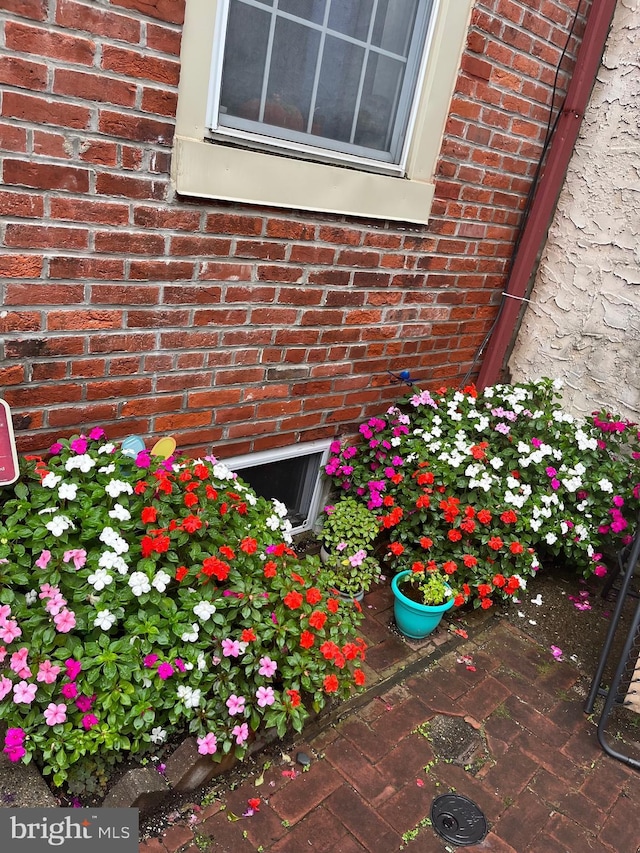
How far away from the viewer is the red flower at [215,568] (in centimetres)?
194

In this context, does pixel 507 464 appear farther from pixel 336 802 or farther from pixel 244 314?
pixel 336 802

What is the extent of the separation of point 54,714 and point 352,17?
2.76 meters

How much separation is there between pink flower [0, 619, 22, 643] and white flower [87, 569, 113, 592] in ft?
0.75

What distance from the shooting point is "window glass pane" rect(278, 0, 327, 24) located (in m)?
2.28

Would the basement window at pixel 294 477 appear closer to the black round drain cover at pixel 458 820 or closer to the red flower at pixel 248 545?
the red flower at pixel 248 545

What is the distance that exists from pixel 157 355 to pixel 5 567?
0.95 metres

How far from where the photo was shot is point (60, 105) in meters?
1.83

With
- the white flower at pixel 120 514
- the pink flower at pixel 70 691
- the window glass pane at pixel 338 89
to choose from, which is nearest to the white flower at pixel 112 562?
the white flower at pixel 120 514

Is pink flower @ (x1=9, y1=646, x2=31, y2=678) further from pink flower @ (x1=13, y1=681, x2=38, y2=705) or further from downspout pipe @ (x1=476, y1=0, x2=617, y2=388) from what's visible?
downspout pipe @ (x1=476, y1=0, x2=617, y2=388)

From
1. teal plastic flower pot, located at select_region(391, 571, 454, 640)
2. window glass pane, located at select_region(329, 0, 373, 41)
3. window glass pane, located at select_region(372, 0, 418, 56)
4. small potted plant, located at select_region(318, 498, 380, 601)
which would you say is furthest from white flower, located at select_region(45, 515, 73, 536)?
window glass pane, located at select_region(372, 0, 418, 56)

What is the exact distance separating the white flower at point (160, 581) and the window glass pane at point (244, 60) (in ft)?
5.55

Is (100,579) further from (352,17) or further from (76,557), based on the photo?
(352,17)

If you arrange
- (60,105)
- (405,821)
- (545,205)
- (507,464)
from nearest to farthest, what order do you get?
(60,105) < (405,821) < (507,464) < (545,205)

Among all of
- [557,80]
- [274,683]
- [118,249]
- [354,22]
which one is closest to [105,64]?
[118,249]
